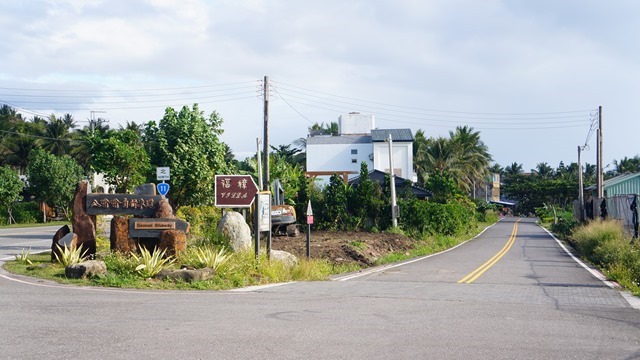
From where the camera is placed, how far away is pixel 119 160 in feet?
87.3

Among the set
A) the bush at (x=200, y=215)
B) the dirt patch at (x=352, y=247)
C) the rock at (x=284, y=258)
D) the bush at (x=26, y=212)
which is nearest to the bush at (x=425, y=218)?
the dirt patch at (x=352, y=247)

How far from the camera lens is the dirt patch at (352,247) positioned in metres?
24.7

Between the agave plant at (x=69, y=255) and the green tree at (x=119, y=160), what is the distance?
9015 millimetres

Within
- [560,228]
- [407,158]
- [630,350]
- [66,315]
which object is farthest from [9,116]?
[630,350]

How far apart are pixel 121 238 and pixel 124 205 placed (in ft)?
3.08

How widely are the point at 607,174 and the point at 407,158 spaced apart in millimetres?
66677

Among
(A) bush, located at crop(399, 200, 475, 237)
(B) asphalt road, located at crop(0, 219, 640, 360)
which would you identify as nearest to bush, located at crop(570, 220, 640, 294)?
(B) asphalt road, located at crop(0, 219, 640, 360)

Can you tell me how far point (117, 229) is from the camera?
18.2 meters

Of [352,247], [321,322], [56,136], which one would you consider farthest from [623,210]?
[56,136]

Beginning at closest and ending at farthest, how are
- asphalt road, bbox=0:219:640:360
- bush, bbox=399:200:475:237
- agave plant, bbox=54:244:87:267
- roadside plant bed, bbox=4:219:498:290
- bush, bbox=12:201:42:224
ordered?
1. asphalt road, bbox=0:219:640:360
2. roadside plant bed, bbox=4:219:498:290
3. agave plant, bbox=54:244:87:267
4. bush, bbox=399:200:475:237
5. bush, bbox=12:201:42:224

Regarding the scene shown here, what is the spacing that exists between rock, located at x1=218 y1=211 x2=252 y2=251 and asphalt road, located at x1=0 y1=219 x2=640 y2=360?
3.92 m

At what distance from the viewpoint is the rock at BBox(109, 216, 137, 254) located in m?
18.0

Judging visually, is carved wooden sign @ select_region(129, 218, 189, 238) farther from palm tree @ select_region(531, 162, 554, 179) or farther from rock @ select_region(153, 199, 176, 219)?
palm tree @ select_region(531, 162, 554, 179)

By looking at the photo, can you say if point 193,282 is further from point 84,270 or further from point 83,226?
point 83,226
